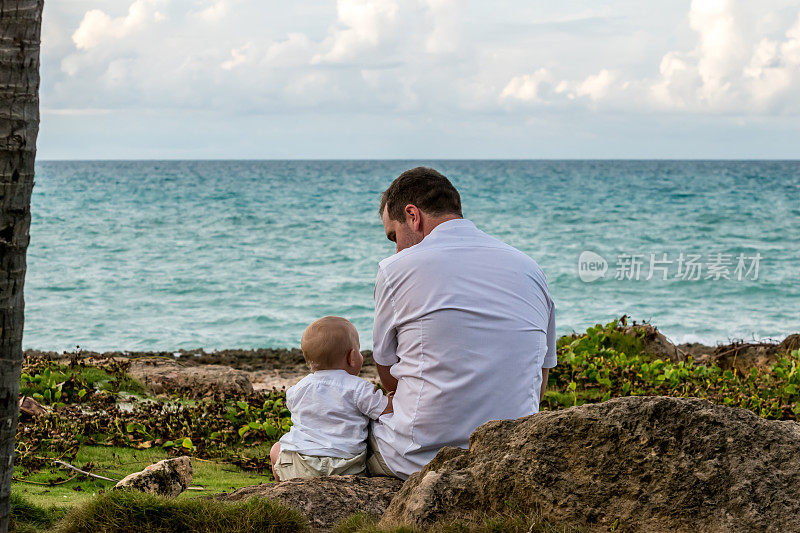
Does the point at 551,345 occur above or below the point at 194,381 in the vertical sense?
above

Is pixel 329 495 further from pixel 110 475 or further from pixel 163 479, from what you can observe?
pixel 110 475

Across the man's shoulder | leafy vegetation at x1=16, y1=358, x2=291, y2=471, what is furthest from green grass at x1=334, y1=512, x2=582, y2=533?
leafy vegetation at x1=16, y1=358, x2=291, y2=471

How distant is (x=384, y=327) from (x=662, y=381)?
4.41 m

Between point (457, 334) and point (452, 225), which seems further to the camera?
point (452, 225)

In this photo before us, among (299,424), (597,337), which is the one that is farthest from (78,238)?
(299,424)

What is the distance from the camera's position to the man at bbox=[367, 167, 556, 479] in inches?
134

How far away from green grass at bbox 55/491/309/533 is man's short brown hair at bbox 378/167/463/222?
160 cm

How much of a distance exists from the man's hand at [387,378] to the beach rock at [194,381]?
141 inches

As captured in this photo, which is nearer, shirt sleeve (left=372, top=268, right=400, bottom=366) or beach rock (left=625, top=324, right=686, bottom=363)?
shirt sleeve (left=372, top=268, right=400, bottom=366)

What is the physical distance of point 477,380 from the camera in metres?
3.39

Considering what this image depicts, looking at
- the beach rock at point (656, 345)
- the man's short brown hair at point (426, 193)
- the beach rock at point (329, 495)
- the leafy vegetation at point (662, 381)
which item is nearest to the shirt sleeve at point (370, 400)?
the beach rock at point (329, 495)

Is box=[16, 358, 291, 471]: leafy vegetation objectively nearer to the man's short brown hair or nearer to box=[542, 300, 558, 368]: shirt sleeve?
box=[542, 300, 558, 368]: shirt sleeve

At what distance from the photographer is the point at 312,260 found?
2192cm

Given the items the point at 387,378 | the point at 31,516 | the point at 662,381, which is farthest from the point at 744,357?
the point at 31,516
